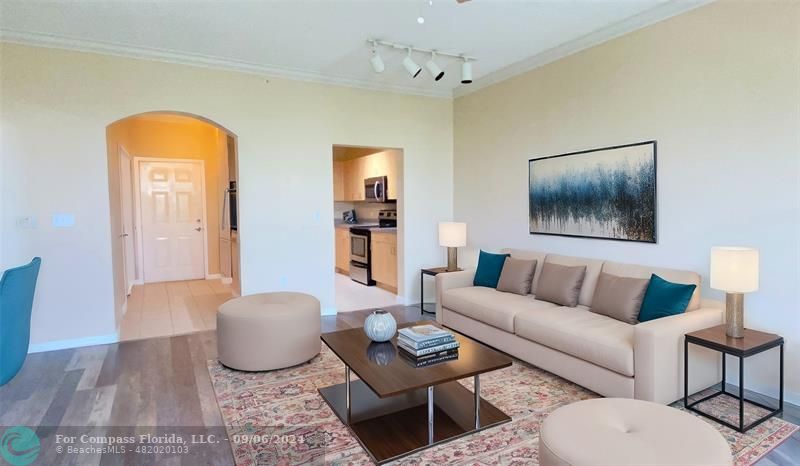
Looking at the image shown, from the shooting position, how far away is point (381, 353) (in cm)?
263

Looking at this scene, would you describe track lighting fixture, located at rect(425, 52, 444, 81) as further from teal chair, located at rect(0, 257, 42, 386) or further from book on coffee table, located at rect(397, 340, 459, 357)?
teal chair, located at rect(0, 257, 42, 386)

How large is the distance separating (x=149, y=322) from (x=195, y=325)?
0.58 metres

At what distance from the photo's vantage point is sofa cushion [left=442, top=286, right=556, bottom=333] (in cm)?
358

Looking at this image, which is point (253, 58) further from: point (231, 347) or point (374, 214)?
point (374, 214)

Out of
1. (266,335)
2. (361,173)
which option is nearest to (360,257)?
(361,173)

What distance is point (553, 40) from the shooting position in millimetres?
3943

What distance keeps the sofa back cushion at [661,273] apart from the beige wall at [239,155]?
2.59 m

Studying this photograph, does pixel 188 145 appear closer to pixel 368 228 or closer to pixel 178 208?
pixel 178 208

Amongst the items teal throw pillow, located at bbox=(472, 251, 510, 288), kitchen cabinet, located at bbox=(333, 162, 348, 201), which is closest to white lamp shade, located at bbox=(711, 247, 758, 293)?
teal throw pillow, located at bbox=(472, 251, 510, 288)

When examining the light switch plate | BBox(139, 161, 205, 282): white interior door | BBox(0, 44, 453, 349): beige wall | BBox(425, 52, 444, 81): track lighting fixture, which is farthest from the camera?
BBox(139, 161, 205, 282): white interior door

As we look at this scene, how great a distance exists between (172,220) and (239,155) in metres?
3.66

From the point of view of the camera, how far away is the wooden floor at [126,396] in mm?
2311

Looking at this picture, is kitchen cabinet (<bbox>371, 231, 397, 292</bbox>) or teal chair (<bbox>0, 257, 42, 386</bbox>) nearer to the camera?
teal chair (<bbox>0, 257, 42, 386</bbox>)

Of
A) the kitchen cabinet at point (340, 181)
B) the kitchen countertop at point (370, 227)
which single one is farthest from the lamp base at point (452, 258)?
the kitchen cabinet at point (340, 181)
